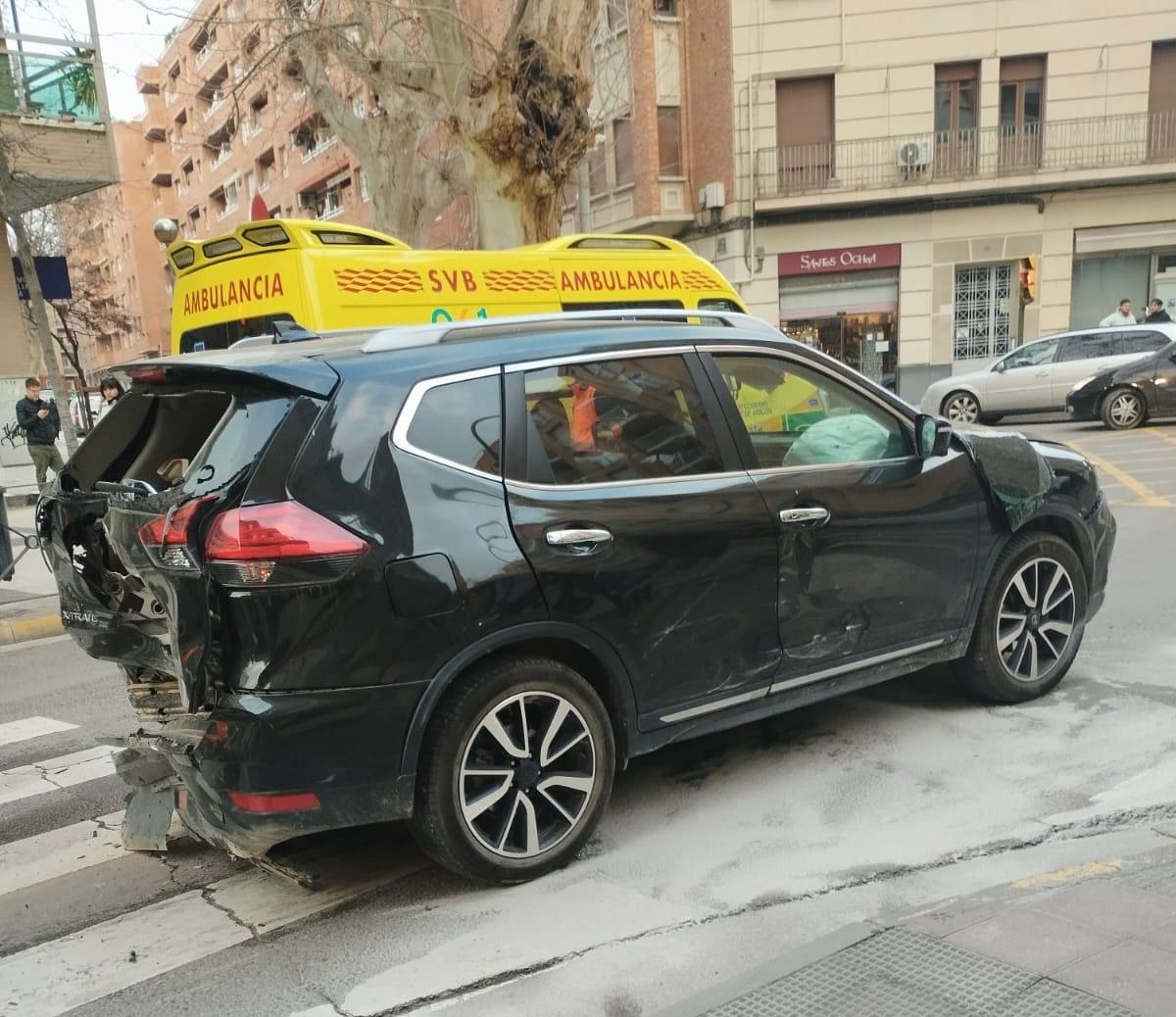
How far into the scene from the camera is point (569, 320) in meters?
3.65

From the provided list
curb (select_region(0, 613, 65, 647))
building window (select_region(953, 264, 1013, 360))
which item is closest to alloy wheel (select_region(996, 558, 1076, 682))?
curb (select_region(0, 613, 65, 647))

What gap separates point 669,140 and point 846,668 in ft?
76.4

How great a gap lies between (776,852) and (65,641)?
6.46 m

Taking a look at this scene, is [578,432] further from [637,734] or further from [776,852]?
[776,852]

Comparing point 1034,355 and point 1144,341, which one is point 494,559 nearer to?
point 1144,341

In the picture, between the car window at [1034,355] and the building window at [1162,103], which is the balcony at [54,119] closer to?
the car window at [1034,355]

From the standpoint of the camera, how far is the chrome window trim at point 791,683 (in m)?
3.52

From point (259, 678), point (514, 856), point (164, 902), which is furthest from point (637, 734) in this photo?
point (164, 902)

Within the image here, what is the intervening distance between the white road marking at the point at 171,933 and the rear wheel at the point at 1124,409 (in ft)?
50.0

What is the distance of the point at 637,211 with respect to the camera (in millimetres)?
24828

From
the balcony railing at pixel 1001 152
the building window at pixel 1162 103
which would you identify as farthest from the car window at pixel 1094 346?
the building window at pixel 1162 103

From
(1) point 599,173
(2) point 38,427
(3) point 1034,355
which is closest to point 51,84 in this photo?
(2) point 38,427

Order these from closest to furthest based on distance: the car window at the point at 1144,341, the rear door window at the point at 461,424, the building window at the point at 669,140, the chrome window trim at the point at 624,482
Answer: the rear door window at the point at 461,424 → the chrome window trim at the point at 624,482 → the car window at the point at 1144,341 → the building window at the point at 669,140

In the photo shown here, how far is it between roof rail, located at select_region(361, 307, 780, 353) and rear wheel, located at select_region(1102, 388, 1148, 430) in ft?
44.9
